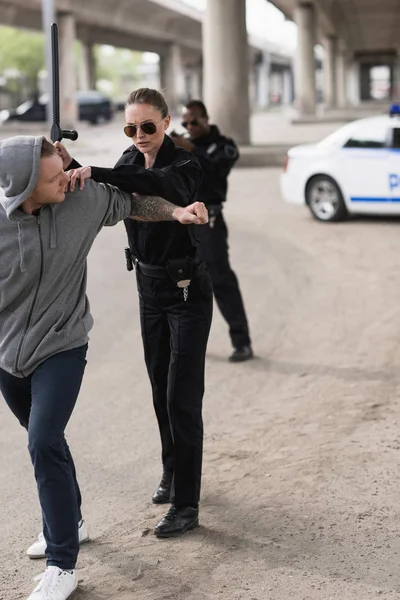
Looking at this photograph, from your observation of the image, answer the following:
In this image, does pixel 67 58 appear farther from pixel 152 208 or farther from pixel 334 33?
pixel 152 208

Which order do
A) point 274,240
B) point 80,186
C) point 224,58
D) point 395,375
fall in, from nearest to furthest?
point 80,186
point 395,375
point 274,240
point 224,58

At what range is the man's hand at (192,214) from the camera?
4230 mm

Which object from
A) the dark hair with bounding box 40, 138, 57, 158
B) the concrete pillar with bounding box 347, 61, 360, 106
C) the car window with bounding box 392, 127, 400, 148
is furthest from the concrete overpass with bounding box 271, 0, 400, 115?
the dark hair with bounding box 40, 138, 57, 158

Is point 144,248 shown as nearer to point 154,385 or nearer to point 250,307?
point 154,385

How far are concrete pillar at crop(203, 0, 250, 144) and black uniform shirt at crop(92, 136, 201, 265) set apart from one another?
22.4 metres

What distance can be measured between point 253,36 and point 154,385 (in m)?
101

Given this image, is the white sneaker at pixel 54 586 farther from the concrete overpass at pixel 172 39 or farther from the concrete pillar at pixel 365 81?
the concrete pillar at pixel 365 81

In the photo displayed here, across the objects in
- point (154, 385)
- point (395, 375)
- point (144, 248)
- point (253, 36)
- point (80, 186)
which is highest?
point (253, 36)

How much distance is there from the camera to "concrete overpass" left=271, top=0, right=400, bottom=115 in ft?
173

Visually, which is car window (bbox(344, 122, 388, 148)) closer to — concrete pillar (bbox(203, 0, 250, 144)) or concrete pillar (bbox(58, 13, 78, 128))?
concrete pillar (bbox(203, 0, 250, 144))

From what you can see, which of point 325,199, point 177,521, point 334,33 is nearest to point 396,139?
point 325,199

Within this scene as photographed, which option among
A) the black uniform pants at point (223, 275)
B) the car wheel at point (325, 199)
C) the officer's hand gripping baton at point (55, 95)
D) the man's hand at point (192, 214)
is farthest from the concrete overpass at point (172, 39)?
the man's hand at point (192, 214)

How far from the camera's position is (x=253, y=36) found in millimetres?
102562

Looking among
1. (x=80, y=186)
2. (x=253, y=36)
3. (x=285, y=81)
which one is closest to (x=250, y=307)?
(x=80, y=186)
